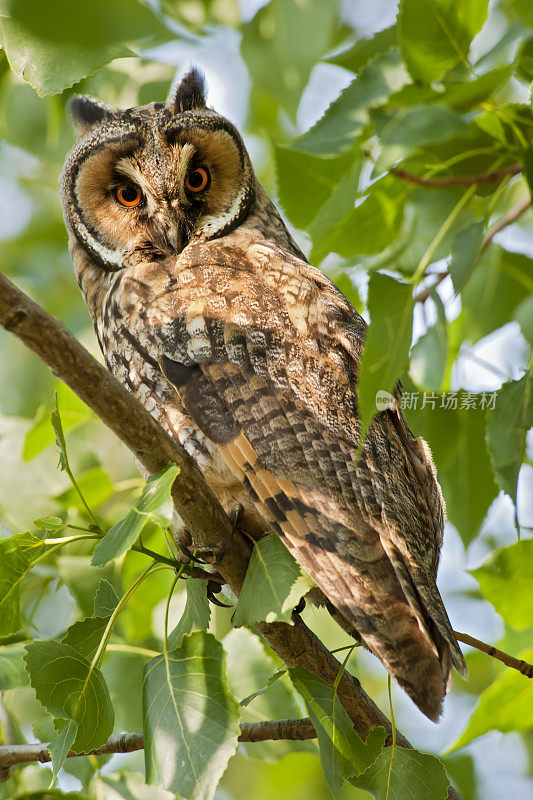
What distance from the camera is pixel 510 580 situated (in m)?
1.61

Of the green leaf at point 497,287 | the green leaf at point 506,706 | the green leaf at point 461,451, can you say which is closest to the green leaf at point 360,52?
the green leaf at point 497,287

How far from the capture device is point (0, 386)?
2975 mm

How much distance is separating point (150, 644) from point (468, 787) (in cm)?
132

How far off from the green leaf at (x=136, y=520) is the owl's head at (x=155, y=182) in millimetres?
973

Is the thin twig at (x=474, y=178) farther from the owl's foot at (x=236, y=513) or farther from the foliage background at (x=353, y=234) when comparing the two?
the owl's foot at (x=236, y=513)

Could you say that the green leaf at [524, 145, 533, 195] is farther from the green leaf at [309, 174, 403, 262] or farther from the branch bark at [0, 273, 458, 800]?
the branch bark at [0, 273, 458, 800]

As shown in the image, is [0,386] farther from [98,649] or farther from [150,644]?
[98,649]

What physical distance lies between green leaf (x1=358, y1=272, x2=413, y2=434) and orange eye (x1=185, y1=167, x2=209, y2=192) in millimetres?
1130

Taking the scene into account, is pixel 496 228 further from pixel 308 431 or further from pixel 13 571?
pixel 13 571

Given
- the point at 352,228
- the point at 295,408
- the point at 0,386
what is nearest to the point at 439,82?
the point at 352,228

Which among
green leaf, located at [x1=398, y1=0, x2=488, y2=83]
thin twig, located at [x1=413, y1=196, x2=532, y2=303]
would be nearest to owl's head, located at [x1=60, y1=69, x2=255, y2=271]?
thin twig, located at [x1=413, y1=196, x2=532, y2=303]

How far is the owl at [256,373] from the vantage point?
1.29m

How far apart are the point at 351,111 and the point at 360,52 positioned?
856 millimetres

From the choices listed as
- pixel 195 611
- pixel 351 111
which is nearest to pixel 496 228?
pixel 351 111
